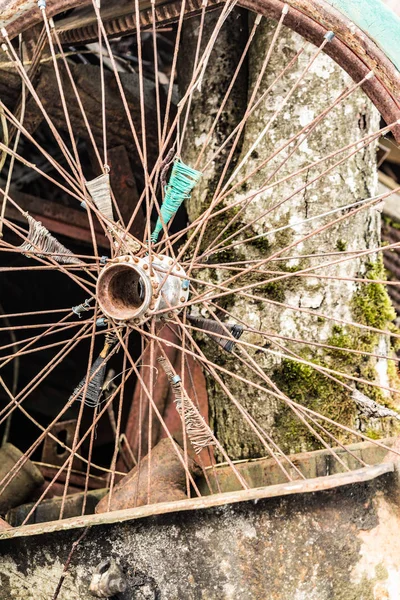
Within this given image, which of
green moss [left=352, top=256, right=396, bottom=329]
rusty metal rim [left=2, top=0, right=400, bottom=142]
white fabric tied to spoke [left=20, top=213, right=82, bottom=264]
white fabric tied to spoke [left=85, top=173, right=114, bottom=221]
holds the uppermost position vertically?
rusty metal rim [left=2, top=0, right=400, bottom=142]

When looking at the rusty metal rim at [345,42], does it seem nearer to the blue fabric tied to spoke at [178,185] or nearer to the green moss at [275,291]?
the blue fabric tied to spoke at [178,185]

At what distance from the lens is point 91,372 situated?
228 centimetres

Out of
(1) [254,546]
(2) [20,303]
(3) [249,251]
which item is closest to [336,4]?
(3) [249,251]

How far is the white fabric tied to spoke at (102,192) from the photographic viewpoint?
2.10 meters

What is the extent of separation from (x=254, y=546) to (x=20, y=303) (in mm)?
2942

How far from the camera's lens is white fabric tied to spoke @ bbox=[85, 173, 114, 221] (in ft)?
6.88

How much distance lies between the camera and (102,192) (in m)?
2.11

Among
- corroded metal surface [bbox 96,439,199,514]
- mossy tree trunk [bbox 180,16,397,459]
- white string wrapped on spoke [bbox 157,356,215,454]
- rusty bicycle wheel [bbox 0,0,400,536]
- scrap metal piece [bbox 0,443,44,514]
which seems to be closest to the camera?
rusty bicycle wheel [bbox 0,0,400,536]

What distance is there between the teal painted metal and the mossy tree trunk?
52 centimetres

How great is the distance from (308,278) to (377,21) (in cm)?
83

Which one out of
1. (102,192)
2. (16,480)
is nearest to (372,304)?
(102,192)

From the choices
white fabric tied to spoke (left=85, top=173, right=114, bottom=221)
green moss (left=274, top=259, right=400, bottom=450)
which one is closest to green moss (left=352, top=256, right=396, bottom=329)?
green moss (left=274, top=259, right=400, bottom=450)

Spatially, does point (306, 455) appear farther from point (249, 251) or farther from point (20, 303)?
point (20, 303)

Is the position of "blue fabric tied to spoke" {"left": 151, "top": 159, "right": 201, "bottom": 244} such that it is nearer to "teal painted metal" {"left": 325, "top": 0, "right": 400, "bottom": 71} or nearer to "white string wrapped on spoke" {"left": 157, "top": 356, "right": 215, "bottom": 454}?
"white string wrapped on spoke" {"left": 157, "top": 356, "right": 215, "bottom": 454}
